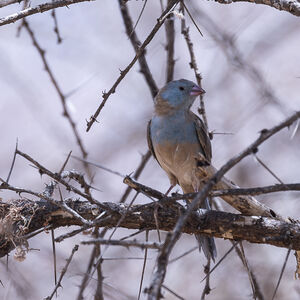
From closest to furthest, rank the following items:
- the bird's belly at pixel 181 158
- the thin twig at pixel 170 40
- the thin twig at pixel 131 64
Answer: the thin twig at pixel 131 64, the bird's belly at pixel 181 158, the thin twig at pixel 170 40

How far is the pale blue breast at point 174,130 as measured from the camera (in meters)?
4.97

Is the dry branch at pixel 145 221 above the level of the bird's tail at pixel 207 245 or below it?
below

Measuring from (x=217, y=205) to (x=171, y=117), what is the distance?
91 centimetres

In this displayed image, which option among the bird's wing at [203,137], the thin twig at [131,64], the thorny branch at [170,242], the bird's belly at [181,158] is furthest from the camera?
the bird's wing at [203,137]

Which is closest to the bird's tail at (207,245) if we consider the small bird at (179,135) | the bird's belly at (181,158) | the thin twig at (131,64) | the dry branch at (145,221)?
the small bird at (179,135)

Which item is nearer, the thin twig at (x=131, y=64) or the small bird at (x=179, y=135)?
the thin twig at (x=131, y=64)

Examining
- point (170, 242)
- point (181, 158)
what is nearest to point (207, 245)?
point (181, 158)

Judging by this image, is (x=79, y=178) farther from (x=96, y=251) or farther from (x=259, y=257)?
(x=259, y=257)

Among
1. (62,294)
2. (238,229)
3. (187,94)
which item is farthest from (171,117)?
(62,294)

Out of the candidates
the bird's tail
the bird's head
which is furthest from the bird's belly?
the bird's tail

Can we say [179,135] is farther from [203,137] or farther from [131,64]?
[131,64]

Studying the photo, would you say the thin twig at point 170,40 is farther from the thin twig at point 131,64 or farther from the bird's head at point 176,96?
the thin twig at point 131,64

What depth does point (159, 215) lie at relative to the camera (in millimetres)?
3719

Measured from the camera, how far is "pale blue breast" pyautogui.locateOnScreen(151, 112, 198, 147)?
196 inches
